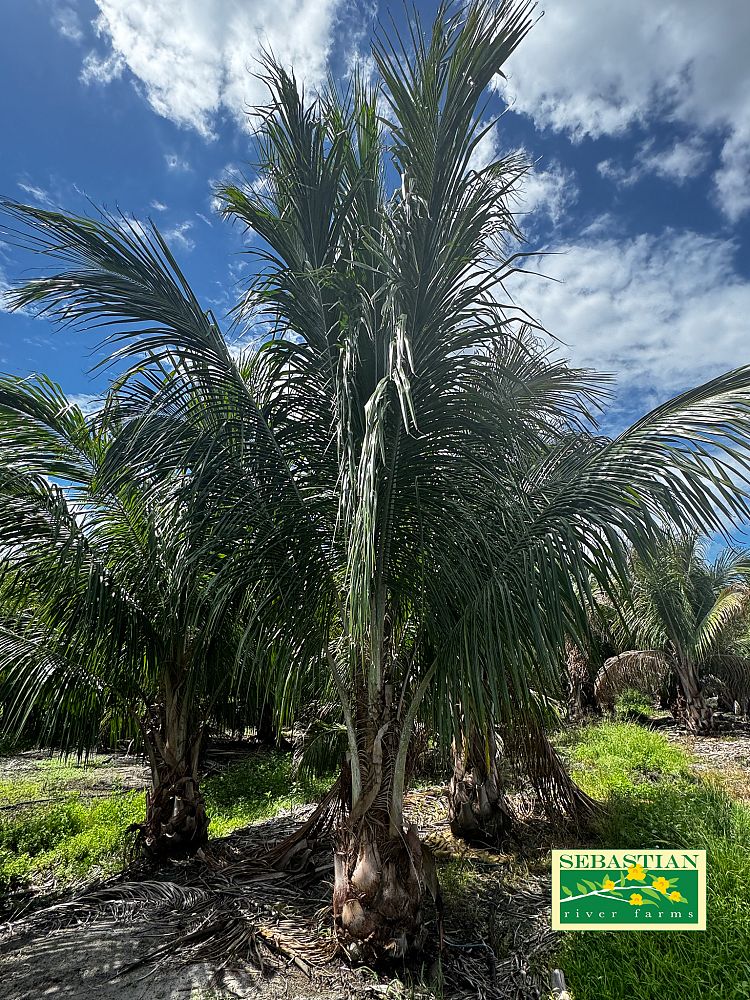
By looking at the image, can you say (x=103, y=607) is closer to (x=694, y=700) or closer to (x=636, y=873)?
(x=636, y=873)

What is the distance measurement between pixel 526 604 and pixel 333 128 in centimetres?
306

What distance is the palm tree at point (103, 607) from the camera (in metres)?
4.11

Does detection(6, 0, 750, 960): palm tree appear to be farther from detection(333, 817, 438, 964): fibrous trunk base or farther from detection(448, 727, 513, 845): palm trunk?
detection(448, 727, 513, 845): palm trunk

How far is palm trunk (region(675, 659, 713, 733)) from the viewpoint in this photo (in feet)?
39.7

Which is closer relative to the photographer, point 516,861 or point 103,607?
point 103,607

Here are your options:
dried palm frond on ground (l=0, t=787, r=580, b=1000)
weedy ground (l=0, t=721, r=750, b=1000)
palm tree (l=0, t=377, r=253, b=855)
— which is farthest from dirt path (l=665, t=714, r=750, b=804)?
palm tree (l=0, t=377, r=253, b=855)

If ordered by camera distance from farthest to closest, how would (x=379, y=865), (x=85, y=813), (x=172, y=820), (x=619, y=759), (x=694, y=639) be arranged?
(x=694, y=639), (x=619, y=759), (x=85, y=813), (x=172, y=820), (x=379, y=865)

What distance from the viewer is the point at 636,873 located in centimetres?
348

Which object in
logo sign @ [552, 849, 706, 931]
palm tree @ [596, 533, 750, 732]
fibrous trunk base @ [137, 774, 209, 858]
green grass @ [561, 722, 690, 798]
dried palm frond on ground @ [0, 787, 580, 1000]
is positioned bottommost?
dried palm frond on ground @ [0, 787, 580, 1000]

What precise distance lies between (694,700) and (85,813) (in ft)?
37.3

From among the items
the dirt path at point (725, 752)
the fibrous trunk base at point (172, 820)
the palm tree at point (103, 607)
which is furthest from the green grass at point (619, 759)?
the palm tree at point (103, 607)

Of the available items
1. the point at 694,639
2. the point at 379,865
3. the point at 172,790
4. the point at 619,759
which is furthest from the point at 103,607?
the point at 694,639

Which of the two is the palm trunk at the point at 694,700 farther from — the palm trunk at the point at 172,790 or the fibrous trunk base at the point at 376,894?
the fibrous trunk base at the point at 376,894

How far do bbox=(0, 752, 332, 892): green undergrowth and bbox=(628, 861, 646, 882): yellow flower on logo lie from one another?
464 cm
